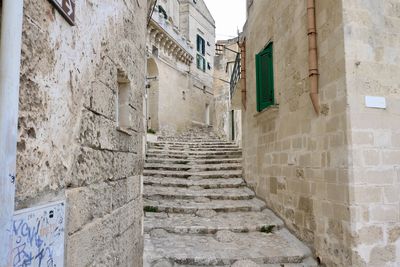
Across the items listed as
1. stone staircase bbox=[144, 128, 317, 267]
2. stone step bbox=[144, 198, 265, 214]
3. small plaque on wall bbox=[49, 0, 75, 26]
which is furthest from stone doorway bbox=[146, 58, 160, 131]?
small plaque on wall bbox=[49, 0, 75, 26]

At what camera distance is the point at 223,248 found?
455cm

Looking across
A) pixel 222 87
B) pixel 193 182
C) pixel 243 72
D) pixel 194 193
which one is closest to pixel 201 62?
pixel 222 87

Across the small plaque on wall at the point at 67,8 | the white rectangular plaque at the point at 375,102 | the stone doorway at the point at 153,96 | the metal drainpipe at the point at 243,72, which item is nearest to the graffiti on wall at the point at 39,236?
the small plaque on wall at the point at 67,8

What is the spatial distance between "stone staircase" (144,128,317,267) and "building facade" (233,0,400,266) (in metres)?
0.46

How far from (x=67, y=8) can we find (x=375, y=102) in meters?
3.37

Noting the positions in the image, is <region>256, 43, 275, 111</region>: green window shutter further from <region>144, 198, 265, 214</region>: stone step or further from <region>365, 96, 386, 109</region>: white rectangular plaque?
<region>365, 96, 386, 109</region>: white rectangular plaque

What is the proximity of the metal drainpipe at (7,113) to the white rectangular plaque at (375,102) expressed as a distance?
3.57 m

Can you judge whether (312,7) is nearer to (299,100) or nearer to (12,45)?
(299,100)

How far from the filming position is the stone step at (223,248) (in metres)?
4.20

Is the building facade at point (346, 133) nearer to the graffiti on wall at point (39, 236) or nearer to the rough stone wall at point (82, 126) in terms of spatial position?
the rough stone wall at point (82, 126)

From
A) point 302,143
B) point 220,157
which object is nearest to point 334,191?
point 302,143

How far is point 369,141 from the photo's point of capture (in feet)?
11.9

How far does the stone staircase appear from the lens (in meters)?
4.23

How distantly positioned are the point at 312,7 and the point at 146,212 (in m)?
4.12
